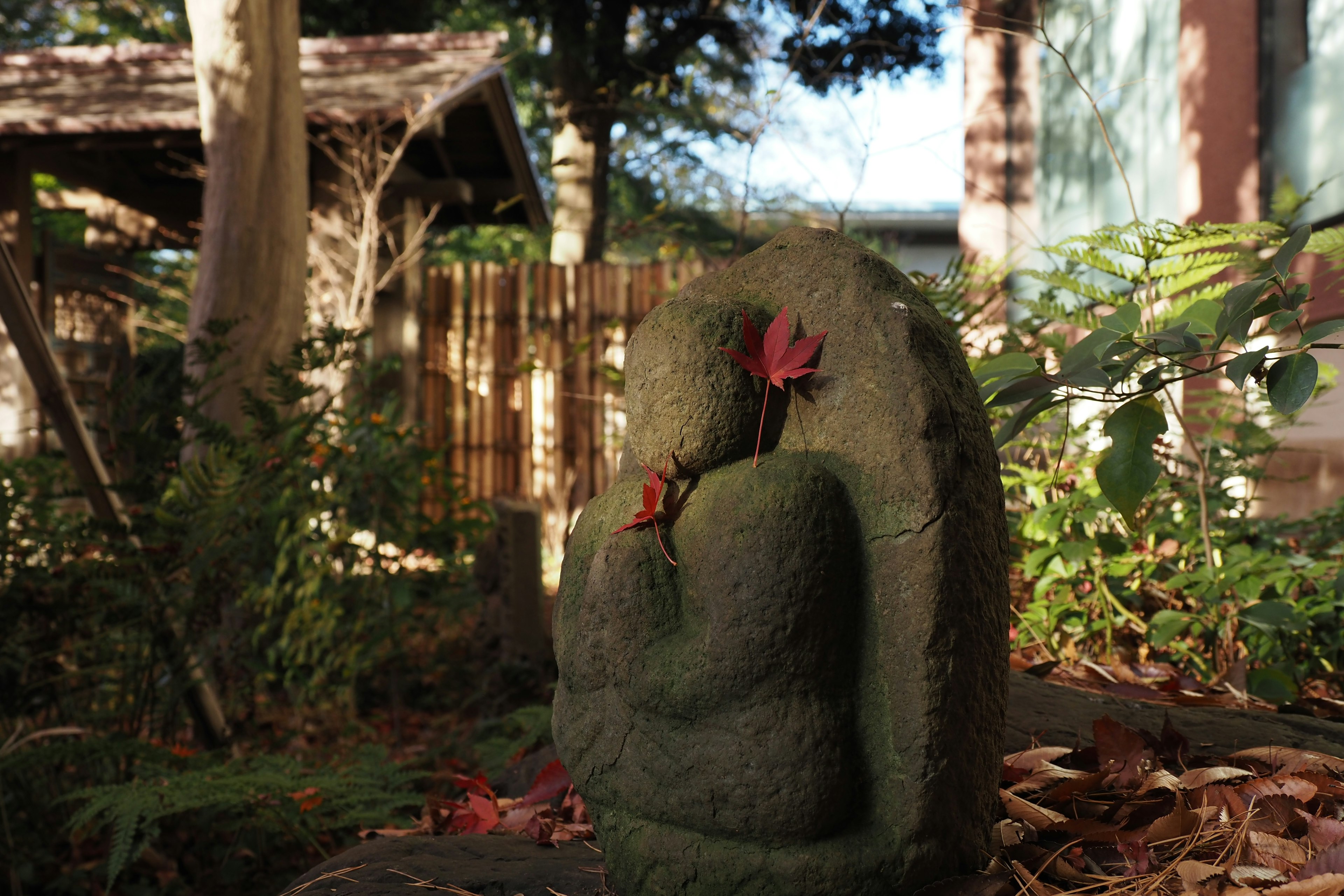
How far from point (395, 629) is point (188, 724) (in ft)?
2.94

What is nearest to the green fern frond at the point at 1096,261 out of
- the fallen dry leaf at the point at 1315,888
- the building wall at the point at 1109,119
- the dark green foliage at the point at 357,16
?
the fallen dry leaf at the point at 1315,888

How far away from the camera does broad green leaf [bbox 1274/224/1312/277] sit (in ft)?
5.36

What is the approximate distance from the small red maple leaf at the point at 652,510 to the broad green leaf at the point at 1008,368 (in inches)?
25.4

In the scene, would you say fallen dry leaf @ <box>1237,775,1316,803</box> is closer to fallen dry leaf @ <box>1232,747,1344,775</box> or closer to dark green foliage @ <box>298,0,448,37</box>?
fallen dry leaf @ <box>1232,747,1344,775</box>

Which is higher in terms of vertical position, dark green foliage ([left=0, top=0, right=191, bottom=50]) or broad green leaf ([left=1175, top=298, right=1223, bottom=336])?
dark green foliage ([left=0, top=0, right=191, bottom=50])

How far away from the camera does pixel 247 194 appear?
15.0ft

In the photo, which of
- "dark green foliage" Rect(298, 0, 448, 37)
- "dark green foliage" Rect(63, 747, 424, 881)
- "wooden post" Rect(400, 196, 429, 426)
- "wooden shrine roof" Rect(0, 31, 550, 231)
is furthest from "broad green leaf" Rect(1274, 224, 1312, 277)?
"dark green foliage" Rect(298, 0, 448, 37)

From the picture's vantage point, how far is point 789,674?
1453mm

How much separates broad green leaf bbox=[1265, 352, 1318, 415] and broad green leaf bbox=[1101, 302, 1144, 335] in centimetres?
23

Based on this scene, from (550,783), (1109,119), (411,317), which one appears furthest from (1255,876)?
(411,317)

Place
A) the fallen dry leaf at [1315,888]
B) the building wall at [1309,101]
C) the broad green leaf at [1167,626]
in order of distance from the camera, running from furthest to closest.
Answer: the building wall at [1309,101] < the broad green leaf at [1167,626] < the fallen dry leaf at [1315,888]

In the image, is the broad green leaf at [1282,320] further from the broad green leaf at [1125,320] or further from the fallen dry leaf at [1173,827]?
the fallen dry leaf at [1173,827]

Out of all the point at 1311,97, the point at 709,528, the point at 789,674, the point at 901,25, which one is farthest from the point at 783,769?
the point at 901,25

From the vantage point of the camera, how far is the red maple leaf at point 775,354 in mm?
1532
